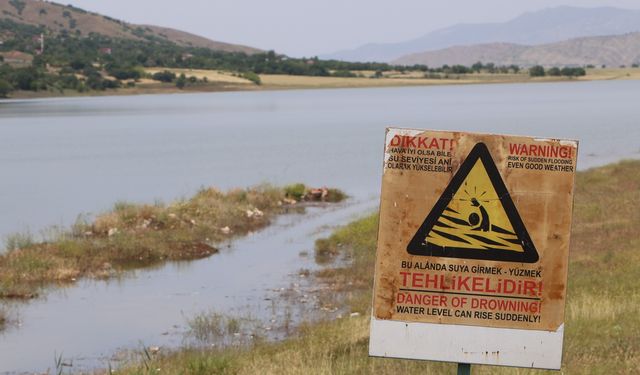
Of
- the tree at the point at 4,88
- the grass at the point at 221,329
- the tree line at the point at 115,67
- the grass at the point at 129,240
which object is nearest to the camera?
the grass at the point at 221,329

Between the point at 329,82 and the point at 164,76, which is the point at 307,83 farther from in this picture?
the point at 164,76

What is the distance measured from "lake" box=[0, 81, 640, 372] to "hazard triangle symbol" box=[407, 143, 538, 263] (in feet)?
34.4

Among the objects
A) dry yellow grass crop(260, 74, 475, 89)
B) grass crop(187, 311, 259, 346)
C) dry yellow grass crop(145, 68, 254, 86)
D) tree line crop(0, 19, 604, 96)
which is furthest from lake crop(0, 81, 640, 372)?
dry yellow grass crop(260, 74, 475, 89)

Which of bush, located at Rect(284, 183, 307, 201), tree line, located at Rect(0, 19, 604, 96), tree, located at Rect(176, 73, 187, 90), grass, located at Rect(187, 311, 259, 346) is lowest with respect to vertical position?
bush, located at Rect(284, 183, 307, 201)

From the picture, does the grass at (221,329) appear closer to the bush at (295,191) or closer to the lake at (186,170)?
the lake at (186,170)

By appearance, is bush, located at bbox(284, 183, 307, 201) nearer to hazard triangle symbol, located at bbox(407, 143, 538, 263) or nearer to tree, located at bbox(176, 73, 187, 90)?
hazard triangle symbol, located at bbox(407, 143, 538, 263)

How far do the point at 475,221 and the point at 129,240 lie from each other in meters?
19.7

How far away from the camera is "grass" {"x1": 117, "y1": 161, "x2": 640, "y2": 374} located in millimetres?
7930

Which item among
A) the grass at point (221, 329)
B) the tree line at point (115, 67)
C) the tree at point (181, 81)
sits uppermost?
the tree line at point (115, 67)

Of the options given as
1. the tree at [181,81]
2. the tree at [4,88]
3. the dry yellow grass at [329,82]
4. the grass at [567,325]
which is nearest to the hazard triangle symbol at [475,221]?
the grass at [567,325]

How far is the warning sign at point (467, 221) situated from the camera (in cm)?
476

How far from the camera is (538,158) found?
188 inches

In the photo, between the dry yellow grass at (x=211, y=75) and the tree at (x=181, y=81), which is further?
the dry yellow grass at (x=211, y=75)

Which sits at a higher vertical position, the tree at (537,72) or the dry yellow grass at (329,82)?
the tree at (537,72)
